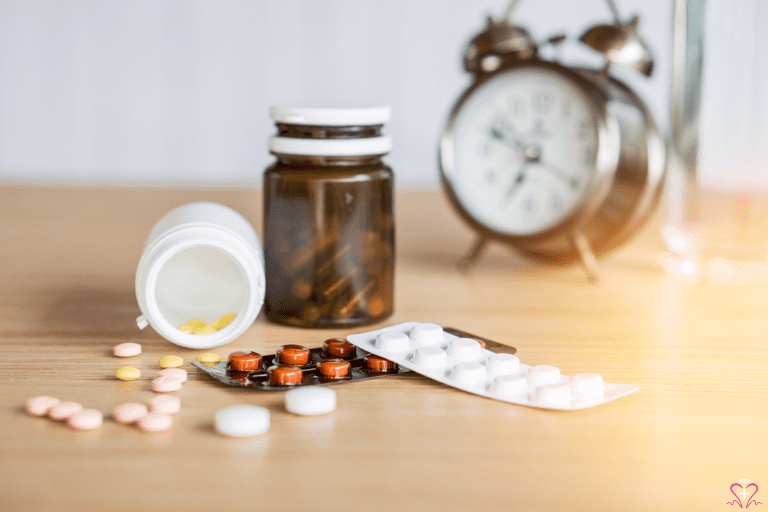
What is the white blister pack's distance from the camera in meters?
0.61

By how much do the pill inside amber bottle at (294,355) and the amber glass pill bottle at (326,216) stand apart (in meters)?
0.13

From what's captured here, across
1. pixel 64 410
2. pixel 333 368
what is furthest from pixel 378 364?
pixel 64 410

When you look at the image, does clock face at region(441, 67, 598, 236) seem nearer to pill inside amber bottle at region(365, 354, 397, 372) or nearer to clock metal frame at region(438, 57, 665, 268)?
clock metal frame at region(438, 57, 665, 268)

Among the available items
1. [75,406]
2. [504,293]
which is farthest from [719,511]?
[504,293]

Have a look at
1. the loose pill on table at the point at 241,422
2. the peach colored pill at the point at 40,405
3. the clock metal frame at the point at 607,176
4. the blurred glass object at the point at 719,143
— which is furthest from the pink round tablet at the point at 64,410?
the blurred glass object at the point at 719,143

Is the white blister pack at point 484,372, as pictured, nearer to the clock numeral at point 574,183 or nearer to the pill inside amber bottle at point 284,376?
the pill inside amber bottle at point 284,376

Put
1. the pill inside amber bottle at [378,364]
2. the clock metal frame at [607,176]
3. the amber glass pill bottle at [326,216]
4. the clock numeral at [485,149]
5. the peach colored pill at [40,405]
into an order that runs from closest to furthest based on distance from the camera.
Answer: the peach colored pill at [40,405]
the pill inside amber bottle at [378,364]
the amber glass pill bottle at [326,216]
the clock metal frame at [607,176]
the clock numeral at [485,149]

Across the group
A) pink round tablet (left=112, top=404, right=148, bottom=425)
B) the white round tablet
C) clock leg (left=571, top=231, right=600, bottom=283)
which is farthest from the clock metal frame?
pink round tablet (left=112, top=404, right=148, bottom=425)

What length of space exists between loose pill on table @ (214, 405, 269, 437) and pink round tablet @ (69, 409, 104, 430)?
9 centimetres

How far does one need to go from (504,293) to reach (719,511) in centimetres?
57

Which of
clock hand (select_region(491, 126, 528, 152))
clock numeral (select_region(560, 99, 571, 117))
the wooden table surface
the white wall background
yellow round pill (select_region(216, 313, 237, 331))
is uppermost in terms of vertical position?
the white wall background

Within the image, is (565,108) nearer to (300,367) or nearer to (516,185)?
(516,185)

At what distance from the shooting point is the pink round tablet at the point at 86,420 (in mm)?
553

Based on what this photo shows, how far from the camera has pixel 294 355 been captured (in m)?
0.68
